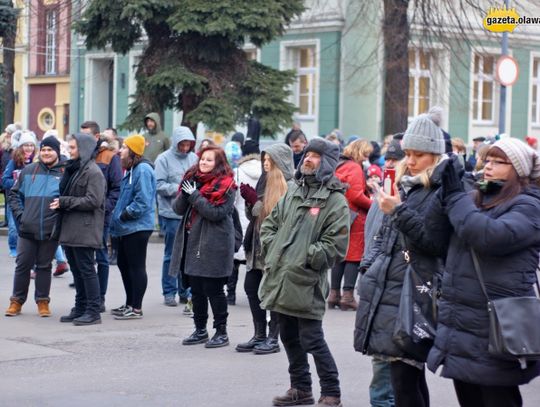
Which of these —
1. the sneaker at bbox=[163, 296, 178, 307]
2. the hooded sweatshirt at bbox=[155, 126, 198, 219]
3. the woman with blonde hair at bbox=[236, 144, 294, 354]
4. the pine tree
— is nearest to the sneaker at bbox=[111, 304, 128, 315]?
the sneaker at bbox=[163, 296, 178, 307]

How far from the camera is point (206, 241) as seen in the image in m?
9.75

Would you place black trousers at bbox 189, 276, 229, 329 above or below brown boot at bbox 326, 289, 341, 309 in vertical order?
above

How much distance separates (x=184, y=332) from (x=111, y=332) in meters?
0.68

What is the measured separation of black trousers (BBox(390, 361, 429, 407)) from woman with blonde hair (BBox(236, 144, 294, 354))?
340 centimetres

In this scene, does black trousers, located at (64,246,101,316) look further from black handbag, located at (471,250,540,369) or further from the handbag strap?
black handbag, located at (471,250,540,369)

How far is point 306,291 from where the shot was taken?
299 inches

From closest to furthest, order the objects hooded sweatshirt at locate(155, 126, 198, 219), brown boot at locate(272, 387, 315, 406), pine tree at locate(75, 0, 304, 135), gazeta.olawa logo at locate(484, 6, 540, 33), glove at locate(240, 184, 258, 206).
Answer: brown boot at locate(272, 387, 315, 406)
glove at locate(240, 184, 258, 206)
hooded sweatshirt at locate(155, 126, 198, 219)
gazeta.olawa logo at locate(484, 6, 540, 33)
pine tree at locate(75, 0, 304, 135)

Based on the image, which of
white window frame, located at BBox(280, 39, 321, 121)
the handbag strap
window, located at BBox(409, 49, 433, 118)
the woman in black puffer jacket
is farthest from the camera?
white window frame, located at BBox(280, 39, 321, 121)

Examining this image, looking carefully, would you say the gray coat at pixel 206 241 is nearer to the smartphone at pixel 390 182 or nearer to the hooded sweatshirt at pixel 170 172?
the hooded sweatshirt at pixel 170 172

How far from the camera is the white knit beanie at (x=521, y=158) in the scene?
5512mm

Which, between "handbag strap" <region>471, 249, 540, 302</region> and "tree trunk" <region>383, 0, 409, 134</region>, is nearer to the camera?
"handbag strap" <region>471, 249, 540, 302</region>

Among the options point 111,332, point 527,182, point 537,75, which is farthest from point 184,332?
point 537,75

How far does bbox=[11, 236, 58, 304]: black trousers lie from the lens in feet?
37.8

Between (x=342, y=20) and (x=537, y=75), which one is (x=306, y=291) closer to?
(x=342, y=20)
